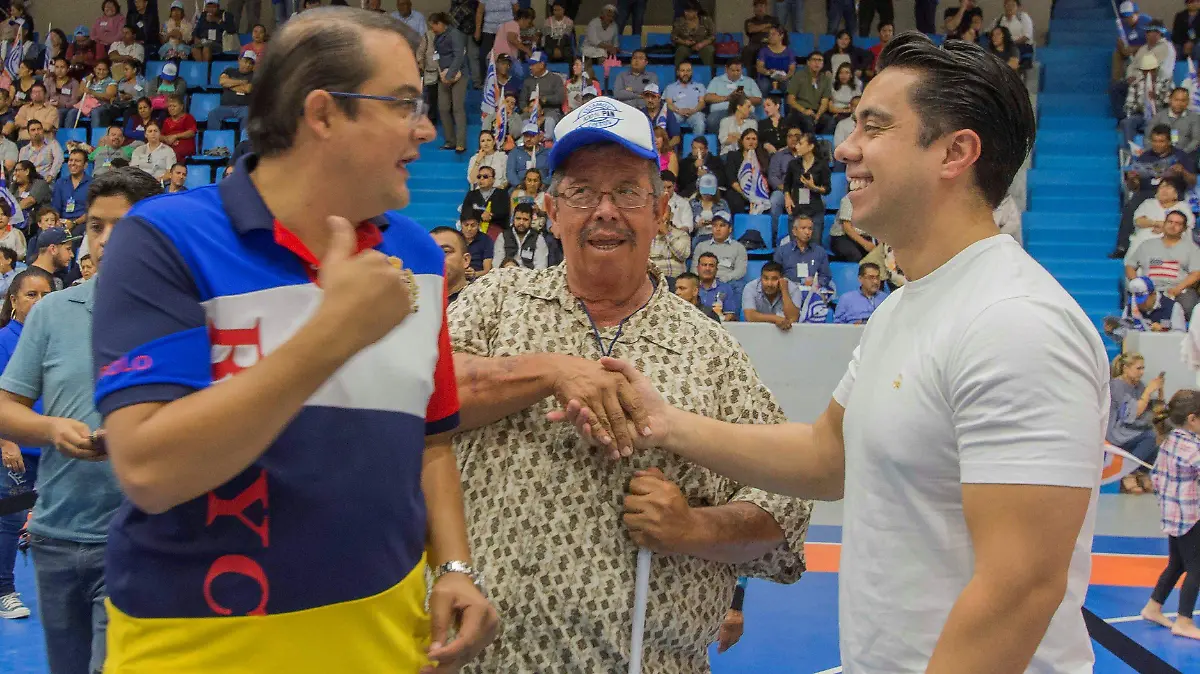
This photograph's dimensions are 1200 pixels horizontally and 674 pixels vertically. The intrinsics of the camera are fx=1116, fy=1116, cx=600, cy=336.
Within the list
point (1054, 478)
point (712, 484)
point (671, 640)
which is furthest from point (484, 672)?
point (1054, 478)

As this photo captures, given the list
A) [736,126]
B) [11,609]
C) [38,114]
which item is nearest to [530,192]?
[736,126]

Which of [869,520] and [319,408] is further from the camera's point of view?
[869,520]

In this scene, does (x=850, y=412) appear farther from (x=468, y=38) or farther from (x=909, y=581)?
(x=468, y=38)

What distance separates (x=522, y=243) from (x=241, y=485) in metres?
10.0

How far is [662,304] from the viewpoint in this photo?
237 centimetres

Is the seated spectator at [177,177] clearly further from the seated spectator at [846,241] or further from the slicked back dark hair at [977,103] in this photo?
the slicked back dark hair at [977,103]

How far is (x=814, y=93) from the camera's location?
14000mm

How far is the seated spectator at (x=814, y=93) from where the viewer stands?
13.9 meters

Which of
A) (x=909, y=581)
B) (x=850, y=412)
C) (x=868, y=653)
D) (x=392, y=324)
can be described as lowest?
(x=868, y=653)

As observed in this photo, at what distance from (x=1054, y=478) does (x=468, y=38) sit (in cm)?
1492

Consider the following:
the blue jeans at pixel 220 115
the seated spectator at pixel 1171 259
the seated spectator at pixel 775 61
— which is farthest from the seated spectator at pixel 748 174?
the blue jeans at pixel 220 115

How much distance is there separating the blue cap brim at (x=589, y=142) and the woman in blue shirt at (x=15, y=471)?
322 cm

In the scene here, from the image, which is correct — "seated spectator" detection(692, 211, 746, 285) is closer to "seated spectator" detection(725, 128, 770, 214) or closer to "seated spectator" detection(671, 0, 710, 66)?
"seated spectator" detection(725, 128, 770, 214)

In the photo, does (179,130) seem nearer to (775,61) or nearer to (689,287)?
(775,61)
